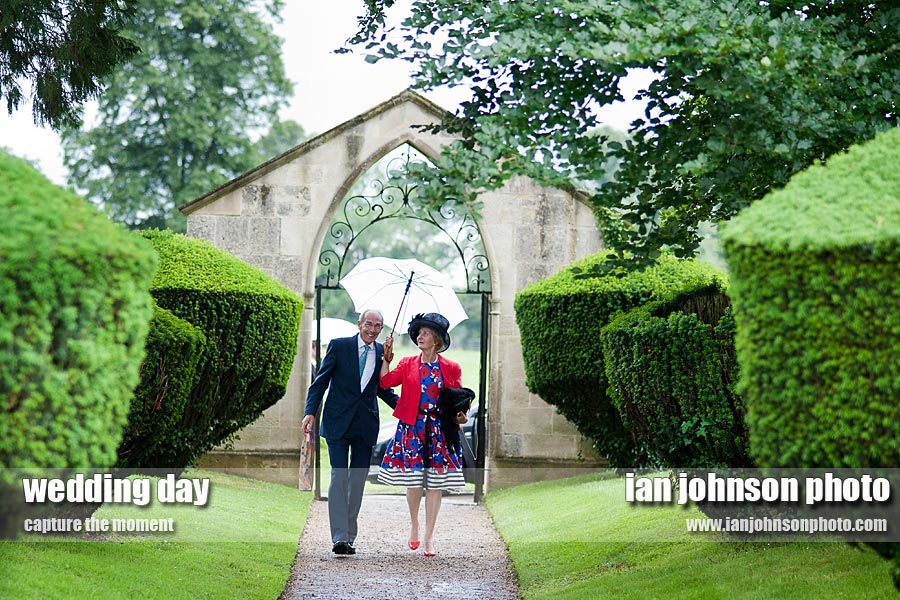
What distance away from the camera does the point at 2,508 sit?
3250mm

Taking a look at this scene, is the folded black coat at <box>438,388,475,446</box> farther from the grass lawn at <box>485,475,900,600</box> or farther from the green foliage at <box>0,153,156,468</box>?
the green foliage at <box>0,153,156,468</box>

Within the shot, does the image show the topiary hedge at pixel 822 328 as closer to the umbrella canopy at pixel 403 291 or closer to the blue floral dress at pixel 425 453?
the blue floral dress at pixel 425 453

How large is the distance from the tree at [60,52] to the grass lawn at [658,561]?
5.12m

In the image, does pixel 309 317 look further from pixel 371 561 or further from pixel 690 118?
pixel 690 118

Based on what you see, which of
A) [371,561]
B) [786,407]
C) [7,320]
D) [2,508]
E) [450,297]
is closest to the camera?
[7,320]

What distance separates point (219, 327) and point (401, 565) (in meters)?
2.52

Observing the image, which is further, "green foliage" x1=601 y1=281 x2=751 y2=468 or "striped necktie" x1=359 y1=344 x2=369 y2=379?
"striped necktie" x1=359 y1=344 x2=369 y2=379

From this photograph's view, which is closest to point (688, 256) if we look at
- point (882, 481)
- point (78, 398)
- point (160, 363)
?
point (882, 481)

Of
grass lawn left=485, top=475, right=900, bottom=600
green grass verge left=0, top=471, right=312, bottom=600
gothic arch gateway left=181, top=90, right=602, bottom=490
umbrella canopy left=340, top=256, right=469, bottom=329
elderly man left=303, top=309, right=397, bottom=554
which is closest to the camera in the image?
green grass verge left=0, top=471, right=312, bottom=600

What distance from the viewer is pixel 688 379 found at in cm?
697

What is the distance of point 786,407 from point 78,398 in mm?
2412

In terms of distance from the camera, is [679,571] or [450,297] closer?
[679,571]

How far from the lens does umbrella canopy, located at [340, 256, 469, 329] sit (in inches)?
373

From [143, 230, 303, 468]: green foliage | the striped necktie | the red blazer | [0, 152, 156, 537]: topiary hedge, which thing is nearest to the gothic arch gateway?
[143, 230, 303, 468]: green foliage
